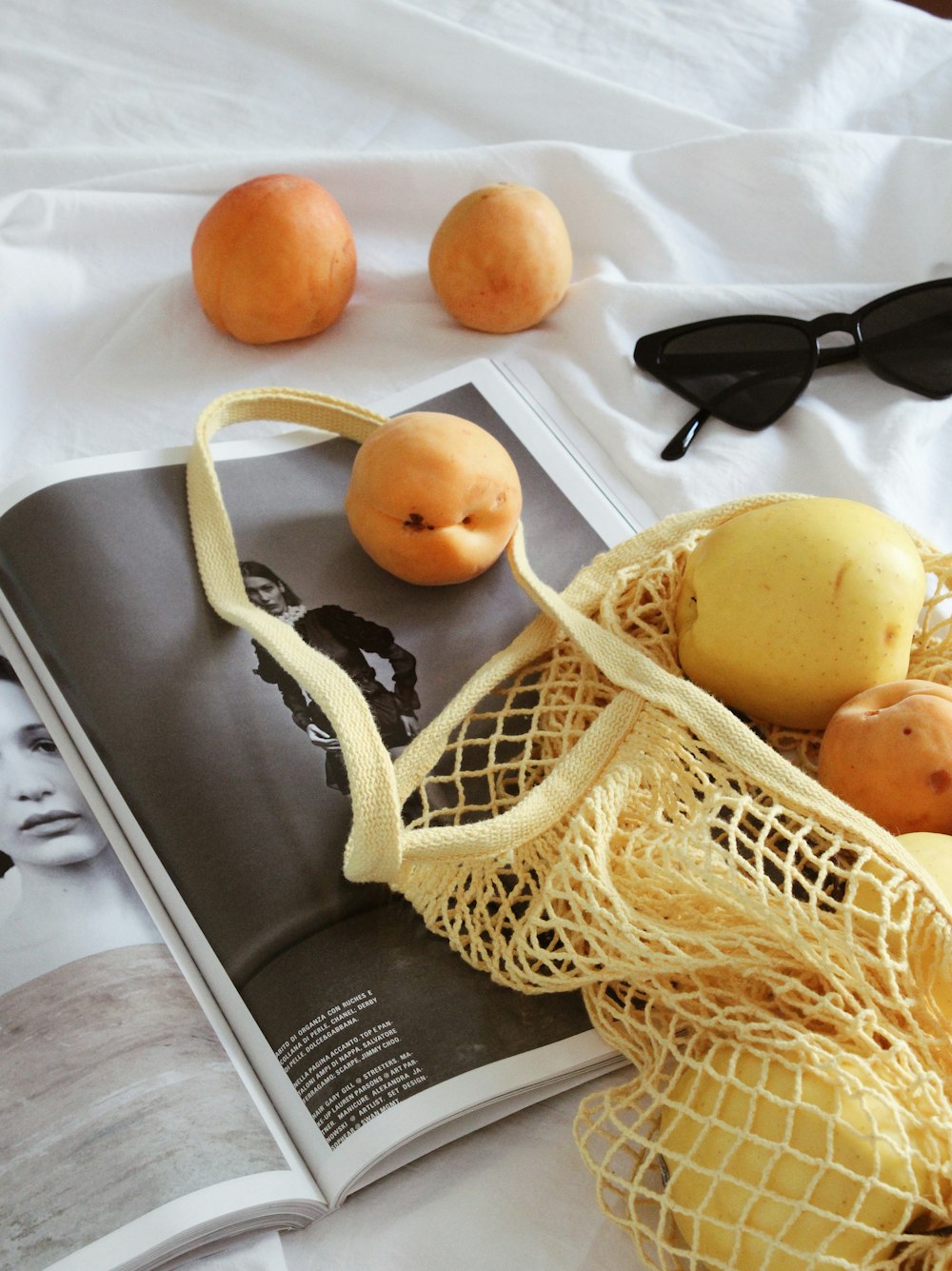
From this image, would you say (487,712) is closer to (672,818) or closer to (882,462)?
(672,818)

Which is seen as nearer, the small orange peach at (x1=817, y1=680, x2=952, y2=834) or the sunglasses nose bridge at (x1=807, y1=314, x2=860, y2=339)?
the small orange peach at (x1=817, y1=680, x2=952, y2=834)

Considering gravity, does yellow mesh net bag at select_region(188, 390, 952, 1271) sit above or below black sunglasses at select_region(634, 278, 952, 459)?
below

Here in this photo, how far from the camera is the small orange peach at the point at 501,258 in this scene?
616 mm

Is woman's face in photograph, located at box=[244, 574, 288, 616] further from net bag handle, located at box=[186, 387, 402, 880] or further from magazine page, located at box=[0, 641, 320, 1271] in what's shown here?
magazine page, located at box=[0, 641, 320, 1271]

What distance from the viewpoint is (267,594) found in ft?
1.66

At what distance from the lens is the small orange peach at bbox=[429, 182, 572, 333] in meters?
0.62

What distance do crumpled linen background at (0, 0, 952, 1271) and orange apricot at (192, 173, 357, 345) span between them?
0.08 feet

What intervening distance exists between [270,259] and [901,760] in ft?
1.33

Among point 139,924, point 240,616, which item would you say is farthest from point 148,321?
point 139,924

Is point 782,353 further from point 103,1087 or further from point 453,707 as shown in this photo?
point 103,1087

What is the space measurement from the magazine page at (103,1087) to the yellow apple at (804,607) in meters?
0.23

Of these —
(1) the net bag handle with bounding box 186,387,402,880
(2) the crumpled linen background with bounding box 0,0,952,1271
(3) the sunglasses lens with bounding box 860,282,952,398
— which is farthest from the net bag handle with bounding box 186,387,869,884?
(3) the sunglasses lens with bounding box 860,282,952,398

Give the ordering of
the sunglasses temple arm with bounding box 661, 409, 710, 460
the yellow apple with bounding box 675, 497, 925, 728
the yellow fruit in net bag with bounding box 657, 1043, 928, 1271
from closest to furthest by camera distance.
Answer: the yellow fruit in net bag with bounding box 657, 1043, 928, 1271 < the yellow apple with bounding box 675, 497, 925, 728 < the sunglasses temple arm with bounding box 661, 409, 710, 460

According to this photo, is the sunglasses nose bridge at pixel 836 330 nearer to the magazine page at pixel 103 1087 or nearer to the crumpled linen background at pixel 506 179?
the crumpled linen background at pixel 506 179
